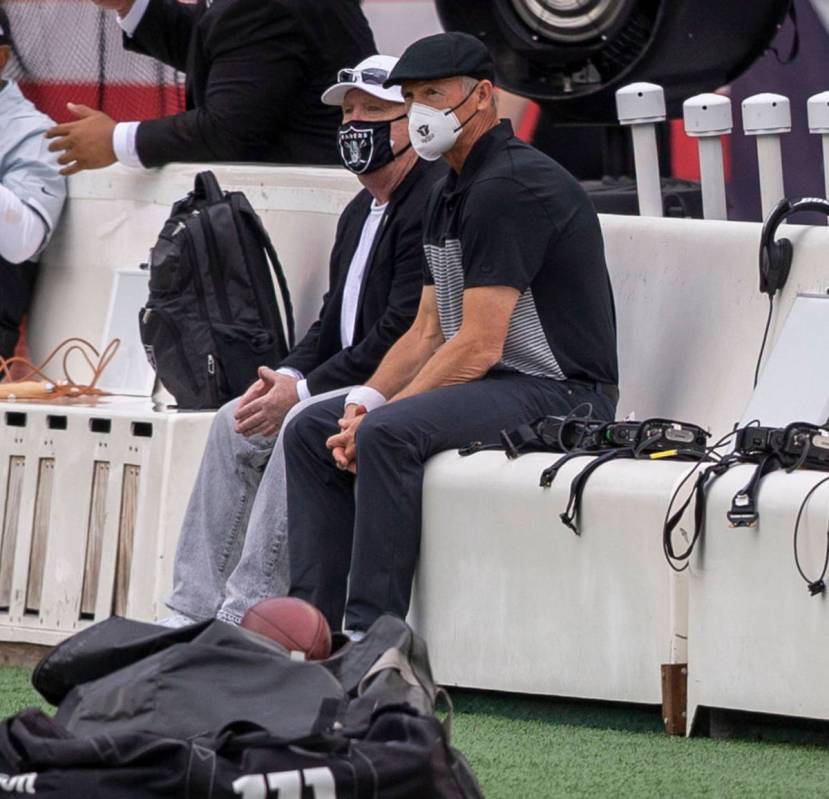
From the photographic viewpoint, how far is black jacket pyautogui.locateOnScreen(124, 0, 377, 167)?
18.7ft

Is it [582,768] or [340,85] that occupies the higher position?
[340,85]

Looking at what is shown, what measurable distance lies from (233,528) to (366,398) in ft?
1.39

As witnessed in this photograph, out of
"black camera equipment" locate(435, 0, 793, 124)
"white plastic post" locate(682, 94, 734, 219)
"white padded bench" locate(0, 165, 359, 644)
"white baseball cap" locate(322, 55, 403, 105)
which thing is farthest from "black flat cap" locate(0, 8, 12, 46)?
"white plastic post" locate(682, 94, 734, 219)

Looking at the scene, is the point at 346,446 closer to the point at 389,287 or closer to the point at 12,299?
the point at 389,287

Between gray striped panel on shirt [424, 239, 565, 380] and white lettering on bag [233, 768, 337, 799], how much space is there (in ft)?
5.74

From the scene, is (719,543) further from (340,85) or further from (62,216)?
(62,216)

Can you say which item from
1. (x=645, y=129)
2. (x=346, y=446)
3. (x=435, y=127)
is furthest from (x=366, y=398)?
(x=645, y=129)

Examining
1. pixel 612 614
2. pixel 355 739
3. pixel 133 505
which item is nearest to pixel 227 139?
pixel 133 505

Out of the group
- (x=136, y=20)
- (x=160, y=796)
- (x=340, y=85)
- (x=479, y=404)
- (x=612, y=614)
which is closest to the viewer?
(x=160, y=796)

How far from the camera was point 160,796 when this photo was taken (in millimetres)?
2922

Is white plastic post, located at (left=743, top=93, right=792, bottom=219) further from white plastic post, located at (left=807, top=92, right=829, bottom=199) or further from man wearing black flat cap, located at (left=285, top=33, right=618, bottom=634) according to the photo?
man wearing black flat cap, located at (left=285, top=33, right=618, bottom=634)

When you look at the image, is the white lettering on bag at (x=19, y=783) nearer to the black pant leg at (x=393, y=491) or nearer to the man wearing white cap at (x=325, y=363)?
the black pant leg at (x=393, y=491)

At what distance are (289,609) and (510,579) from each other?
831 millimetres

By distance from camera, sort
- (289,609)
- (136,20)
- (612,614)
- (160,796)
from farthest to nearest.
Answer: (136,20), (612,614), (289,609), (160,796)
